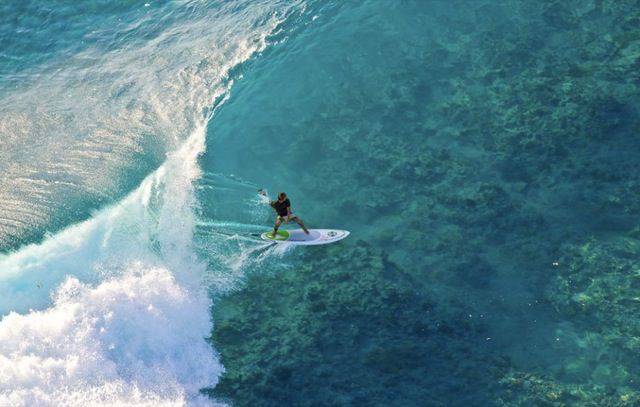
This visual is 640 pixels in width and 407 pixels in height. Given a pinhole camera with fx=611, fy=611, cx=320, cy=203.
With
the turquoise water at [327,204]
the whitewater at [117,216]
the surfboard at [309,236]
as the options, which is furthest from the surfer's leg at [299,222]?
the whitewater at [117,216]

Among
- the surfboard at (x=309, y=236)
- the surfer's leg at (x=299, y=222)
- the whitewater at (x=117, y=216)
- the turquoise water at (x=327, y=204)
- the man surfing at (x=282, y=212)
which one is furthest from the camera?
the surfboard at (x=309, y=236)

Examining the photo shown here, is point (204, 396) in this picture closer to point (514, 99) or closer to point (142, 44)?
point (514, 99)

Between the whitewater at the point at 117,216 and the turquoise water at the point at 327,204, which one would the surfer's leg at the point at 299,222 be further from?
the whitewater at the point at 117,216

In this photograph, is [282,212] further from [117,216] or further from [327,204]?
[117,216]

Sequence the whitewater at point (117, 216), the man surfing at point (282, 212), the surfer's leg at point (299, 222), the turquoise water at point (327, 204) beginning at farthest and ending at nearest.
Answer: the surfer's leg at point (299, 222) < the man surfing at point (282, 212) < the whitewater at point (117, 216) < the turquoise water at point (327, 204)

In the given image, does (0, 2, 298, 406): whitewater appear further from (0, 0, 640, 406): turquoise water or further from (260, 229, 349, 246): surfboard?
(260, 229, 349, 246): surfboard

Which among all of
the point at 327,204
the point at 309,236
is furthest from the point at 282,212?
the point at 327,204
